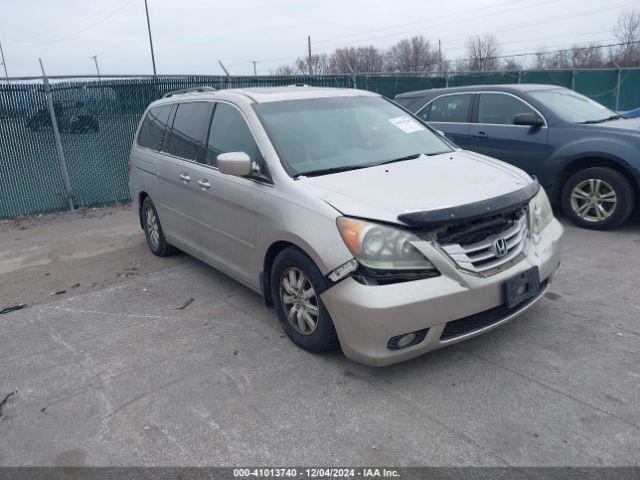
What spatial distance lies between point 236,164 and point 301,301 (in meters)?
1.08

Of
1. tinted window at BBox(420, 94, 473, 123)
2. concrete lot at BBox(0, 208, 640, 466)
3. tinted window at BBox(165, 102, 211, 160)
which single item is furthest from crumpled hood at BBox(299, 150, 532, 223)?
tinted window at BBox(420, 94, 473, 123)

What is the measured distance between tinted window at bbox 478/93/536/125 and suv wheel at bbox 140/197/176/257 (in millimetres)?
4523

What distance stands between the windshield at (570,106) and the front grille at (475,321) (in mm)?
4205

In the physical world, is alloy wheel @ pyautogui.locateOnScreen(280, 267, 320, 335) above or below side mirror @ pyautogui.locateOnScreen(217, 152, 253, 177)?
below

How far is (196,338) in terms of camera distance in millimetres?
4016

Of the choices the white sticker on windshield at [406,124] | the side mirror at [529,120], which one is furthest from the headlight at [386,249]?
the side mirror at [529,120]

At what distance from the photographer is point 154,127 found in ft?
19.0

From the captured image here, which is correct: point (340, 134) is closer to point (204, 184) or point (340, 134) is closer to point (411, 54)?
point (204, 184)

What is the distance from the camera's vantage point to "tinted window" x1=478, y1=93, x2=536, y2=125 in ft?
Result: 22.8

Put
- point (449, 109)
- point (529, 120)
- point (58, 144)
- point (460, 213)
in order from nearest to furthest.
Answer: point (460, 213)
point (529, 120)
point (449, 109)
point (58, 144)

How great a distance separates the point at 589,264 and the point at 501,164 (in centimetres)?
171

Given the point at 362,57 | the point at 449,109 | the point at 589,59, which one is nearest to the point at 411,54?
the point at 362,57

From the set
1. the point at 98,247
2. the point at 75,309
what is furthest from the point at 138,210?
the point at 75,309

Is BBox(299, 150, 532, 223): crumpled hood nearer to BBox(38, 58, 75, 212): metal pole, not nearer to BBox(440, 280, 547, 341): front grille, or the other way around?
BBox(440, 280, 547, 341): front grille
